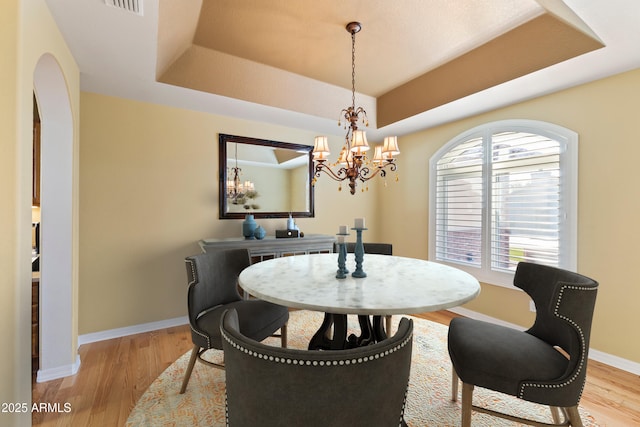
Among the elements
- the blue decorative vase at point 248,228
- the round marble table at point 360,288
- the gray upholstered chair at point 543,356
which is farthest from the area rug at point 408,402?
the blue decorative vase at point 248,228

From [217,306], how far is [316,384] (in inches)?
61.5

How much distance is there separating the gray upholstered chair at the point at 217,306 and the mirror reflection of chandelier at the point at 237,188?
118 centimetres

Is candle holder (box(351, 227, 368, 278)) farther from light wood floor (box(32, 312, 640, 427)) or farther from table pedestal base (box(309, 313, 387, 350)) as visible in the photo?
light wood floor (box(32, 312, 640, 427))

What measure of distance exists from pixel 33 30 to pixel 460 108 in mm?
3349

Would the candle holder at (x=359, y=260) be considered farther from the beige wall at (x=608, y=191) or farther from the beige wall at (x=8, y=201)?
the beige wall at (x=608, y=191)

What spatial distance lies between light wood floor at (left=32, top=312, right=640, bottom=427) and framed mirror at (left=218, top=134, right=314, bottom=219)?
59.5 inches

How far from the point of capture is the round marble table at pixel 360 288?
48.1 inches

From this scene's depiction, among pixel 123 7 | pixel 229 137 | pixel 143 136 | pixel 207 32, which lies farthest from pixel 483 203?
pixel 143 136

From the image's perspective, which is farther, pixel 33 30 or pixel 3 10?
pixel 33 30

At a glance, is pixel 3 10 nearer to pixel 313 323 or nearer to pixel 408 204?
pixel 313 323

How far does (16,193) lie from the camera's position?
1200 mm

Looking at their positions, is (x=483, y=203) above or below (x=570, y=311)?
above

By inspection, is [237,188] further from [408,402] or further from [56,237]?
[408,402]

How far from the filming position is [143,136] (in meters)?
2.89
